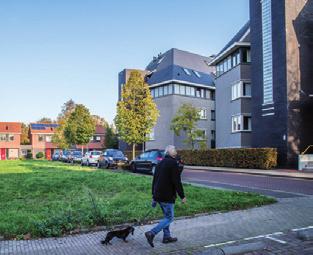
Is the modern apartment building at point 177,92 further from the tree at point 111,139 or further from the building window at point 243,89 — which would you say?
the tree at point 111,139

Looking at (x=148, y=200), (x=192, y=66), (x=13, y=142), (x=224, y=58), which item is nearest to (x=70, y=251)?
(x=148, y=200)

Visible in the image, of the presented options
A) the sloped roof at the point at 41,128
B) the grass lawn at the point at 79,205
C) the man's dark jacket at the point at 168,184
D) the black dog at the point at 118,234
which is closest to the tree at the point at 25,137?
the sloped roof at the point at 41,128

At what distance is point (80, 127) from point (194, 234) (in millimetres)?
48595

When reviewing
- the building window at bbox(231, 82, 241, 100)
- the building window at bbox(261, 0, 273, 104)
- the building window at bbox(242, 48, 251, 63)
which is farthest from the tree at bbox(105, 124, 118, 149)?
the building window at bbox(261, 0, 273, 104)

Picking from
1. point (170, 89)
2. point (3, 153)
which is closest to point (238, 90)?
point (170, 89)

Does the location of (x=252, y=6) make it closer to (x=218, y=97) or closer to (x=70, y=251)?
(x=218, y=97)

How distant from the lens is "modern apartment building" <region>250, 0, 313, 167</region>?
92.8 ft

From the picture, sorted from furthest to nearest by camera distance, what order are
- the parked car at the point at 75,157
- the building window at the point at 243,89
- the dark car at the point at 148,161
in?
1. the parked car at the point at 75,157
2. the building window at the point at 243,89
3. the dark car at the point at 148,161

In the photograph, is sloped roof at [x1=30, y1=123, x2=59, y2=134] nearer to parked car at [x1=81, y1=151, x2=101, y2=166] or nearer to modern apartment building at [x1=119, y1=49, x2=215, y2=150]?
modern apartment building at [x1=119, y1=49, x2=215, y2=150]

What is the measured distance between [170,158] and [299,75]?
80.7 ft

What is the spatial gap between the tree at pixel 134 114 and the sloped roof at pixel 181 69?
7957 millimetres

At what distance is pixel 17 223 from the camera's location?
8531 mm

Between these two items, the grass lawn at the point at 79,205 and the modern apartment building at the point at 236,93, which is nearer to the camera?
the grass lawn at the point at 79,205

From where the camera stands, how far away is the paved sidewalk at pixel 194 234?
6.75 metres
